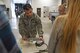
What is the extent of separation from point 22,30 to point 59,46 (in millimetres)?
2023

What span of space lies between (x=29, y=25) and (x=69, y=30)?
215cm

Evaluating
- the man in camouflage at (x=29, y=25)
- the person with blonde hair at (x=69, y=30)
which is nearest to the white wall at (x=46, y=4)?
the man in camouflage at (x=29, y=25)

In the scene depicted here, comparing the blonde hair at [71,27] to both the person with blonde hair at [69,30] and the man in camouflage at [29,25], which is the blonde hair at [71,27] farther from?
the man in camouflage at [29,25]

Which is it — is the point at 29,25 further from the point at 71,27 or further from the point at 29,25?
the point at 71,27

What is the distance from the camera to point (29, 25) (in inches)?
129

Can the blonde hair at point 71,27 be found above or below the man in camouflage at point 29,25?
above

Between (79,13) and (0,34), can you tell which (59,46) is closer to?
(79,13)

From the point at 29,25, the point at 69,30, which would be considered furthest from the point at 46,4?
the point at 69,30

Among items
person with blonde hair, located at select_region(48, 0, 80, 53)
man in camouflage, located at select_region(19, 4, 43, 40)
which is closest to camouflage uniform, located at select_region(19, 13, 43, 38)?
man in camouflage, located at select_region(19, 4, 43, 40)

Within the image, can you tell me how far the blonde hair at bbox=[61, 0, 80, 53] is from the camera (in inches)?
45.0

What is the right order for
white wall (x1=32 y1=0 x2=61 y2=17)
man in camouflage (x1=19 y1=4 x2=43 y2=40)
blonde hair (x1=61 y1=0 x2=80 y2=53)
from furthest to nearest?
white wall (x1=32 y1=0 x2=61 y2=17), man in camouflage (x1=19 y1=4 x2=43 y2=40), blonde hair (x1=61 y1=0 x2=80 y2=53)

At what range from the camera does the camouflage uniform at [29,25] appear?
3246 millimetres

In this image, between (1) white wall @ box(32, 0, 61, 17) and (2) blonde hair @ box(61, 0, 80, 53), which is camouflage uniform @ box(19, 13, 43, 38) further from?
(1) white wall @ box(32, 0, 61, 17)

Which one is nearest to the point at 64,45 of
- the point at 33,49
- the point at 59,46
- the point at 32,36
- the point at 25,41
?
the point at 59,46
